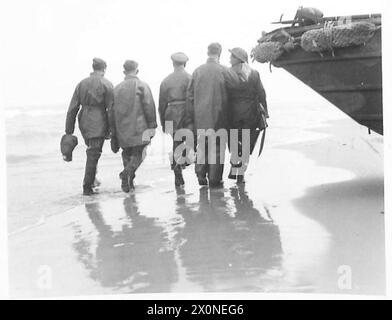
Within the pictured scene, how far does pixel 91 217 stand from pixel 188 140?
1.65 meters

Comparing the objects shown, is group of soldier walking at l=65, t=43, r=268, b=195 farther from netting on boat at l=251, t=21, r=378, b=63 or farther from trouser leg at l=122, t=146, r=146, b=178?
netting on boat at l=251, t=21, r=378, b=63

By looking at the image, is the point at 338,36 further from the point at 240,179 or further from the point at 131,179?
the point at 131,179

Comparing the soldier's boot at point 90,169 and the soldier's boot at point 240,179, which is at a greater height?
the soldier's boot at point 90,169

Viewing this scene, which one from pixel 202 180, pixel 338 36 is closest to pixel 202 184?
pixel 202 180

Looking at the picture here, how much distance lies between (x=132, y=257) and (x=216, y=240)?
77 cm

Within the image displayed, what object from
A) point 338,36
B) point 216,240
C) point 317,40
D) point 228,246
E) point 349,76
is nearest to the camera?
point 228,246

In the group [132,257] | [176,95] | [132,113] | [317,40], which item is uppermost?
[317,40]

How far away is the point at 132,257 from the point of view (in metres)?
5.11

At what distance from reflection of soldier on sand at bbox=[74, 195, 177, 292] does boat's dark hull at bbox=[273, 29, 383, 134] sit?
229cm

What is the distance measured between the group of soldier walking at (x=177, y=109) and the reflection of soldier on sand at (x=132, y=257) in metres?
1.47

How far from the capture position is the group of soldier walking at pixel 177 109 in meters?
7.11

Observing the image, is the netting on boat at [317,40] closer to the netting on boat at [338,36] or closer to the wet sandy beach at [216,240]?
the netting on boat at [338,36]

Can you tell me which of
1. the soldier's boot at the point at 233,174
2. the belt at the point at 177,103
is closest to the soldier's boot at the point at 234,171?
the soldier's boot at the point at 233,174
